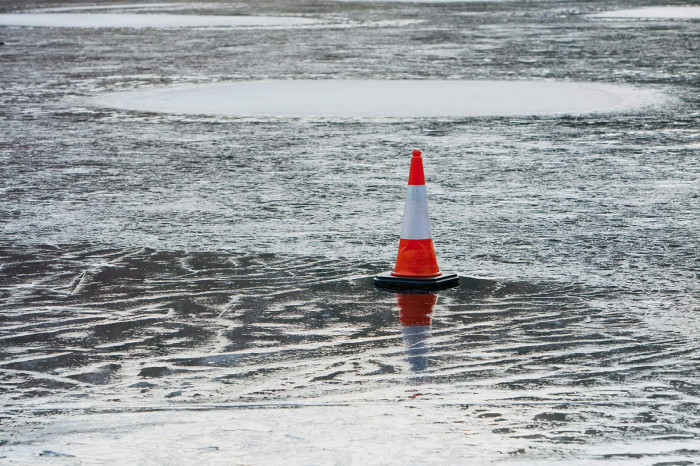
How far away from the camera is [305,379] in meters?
5.03

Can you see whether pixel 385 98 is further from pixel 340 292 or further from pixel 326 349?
pixel 326 349

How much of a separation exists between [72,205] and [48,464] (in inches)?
202

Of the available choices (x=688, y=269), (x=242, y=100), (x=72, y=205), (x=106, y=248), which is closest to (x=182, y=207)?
(x=72, y=205)

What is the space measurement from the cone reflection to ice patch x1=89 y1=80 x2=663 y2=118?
7523 mm

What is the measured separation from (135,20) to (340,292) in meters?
30.0

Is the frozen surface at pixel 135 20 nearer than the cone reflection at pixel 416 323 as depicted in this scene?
No

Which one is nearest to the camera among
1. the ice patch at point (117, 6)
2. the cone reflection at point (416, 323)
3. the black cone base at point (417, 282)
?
the cone reflection at point (416, 323)

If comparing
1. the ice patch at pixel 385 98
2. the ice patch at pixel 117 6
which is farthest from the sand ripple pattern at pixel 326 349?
the ice patch at pixel 117 6

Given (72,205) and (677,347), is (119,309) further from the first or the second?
(72,205)

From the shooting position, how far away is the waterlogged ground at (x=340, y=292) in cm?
443

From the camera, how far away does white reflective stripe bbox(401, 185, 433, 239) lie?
7008mm

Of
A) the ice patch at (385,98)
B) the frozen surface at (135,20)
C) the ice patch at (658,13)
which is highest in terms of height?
the frozen surface at (135,20)

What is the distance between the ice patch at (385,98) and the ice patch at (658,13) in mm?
16789

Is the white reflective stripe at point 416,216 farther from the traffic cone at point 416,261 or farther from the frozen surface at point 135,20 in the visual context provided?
the frozen surface at point 135,20
